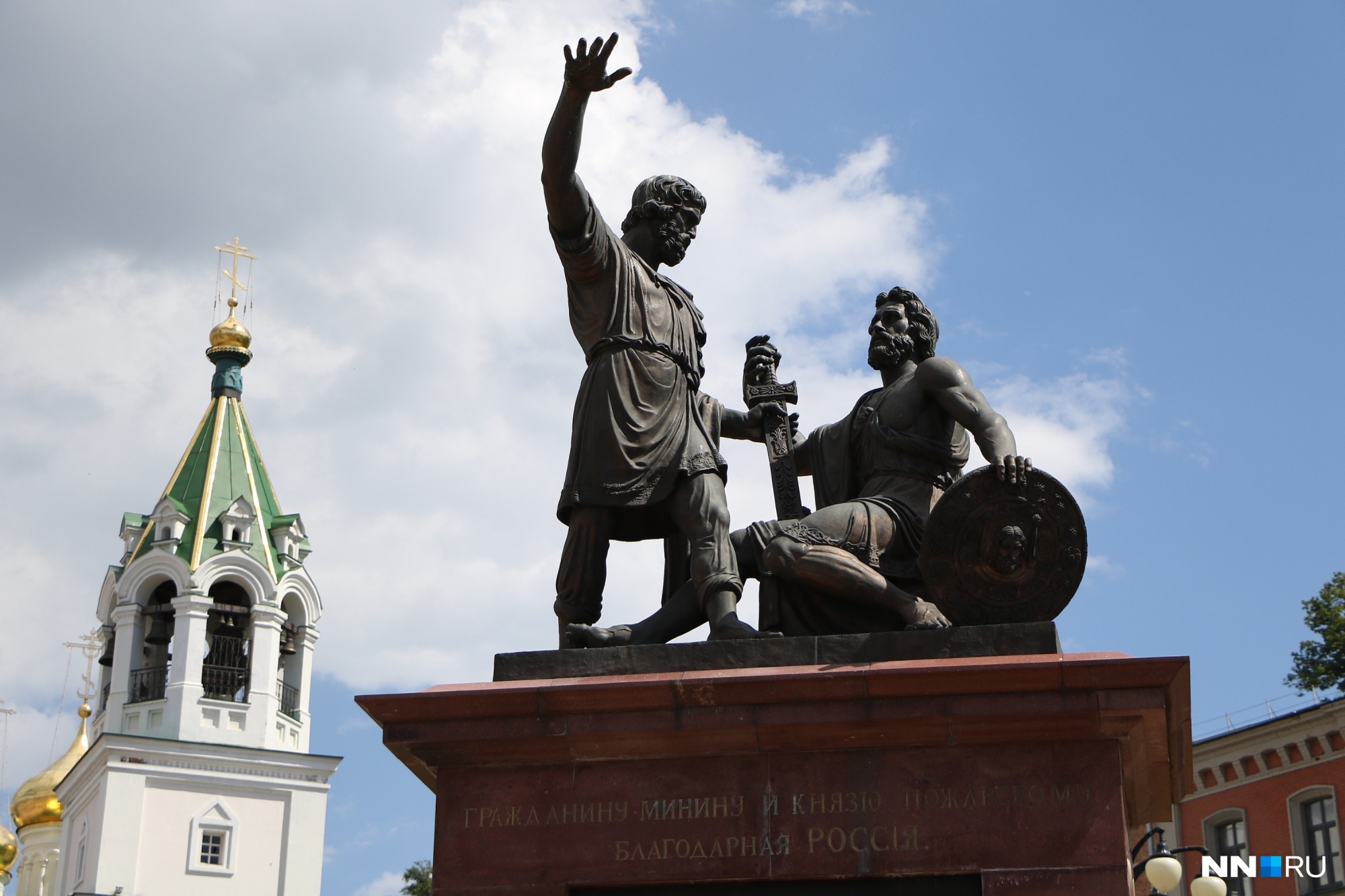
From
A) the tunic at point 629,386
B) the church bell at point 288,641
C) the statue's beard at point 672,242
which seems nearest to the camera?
the tunic at point 629,386

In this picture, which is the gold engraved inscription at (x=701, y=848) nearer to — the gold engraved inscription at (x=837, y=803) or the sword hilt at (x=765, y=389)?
the gold engraved inscription at (x=837, y=803)

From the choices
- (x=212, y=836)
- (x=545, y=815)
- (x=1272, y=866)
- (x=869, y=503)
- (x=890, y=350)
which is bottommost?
(x=545, y=815)

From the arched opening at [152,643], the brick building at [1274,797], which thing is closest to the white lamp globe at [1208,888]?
the brick building at [1274,797]

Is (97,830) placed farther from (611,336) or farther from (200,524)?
(611,336)

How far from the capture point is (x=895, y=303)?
10.8 metres

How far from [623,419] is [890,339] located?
71.3 inches

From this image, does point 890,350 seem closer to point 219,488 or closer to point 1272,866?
point 1272,866

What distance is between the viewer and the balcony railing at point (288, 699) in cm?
7194

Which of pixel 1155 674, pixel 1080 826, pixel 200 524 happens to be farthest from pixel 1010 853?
pixel 200 524

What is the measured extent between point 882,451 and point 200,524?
64.2 meters

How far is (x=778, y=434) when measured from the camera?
10.5 metres

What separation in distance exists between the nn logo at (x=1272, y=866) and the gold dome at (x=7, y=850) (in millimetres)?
62559

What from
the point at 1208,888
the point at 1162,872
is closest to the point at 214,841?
the point at 1208,888

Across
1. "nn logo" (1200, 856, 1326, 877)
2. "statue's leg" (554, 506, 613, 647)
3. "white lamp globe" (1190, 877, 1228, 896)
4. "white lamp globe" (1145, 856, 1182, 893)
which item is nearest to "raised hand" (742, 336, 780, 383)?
"statue's leg" (554, 506, 613, 647)
